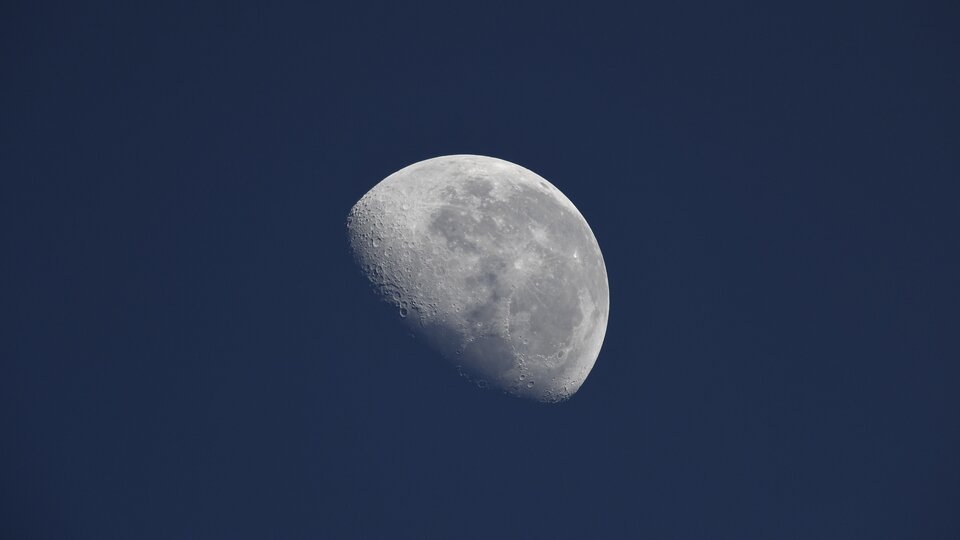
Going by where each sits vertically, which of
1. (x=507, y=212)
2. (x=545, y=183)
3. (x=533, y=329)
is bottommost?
(x=533, y=329)

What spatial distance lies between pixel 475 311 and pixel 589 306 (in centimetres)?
209

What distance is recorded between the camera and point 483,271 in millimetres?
12398

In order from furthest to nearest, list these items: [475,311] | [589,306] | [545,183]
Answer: [545,183] → [589,306] → [475,311]

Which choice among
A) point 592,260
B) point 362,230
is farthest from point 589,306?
point 362,230

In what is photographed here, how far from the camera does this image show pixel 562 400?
14094mm

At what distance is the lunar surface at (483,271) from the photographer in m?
12.4

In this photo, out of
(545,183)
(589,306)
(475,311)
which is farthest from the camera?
(545,183)

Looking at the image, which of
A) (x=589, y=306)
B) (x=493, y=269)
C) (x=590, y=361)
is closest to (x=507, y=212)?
(x=493, y=269)

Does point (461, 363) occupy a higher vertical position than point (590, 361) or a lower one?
lower

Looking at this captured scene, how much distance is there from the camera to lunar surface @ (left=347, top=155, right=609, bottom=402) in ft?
40.7

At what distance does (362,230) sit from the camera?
42.9 ft

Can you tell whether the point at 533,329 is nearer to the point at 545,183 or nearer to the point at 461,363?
the point at 461,363

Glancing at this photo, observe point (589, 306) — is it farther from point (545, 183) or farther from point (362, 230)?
point (362, 230)

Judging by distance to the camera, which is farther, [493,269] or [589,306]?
[589,306]
